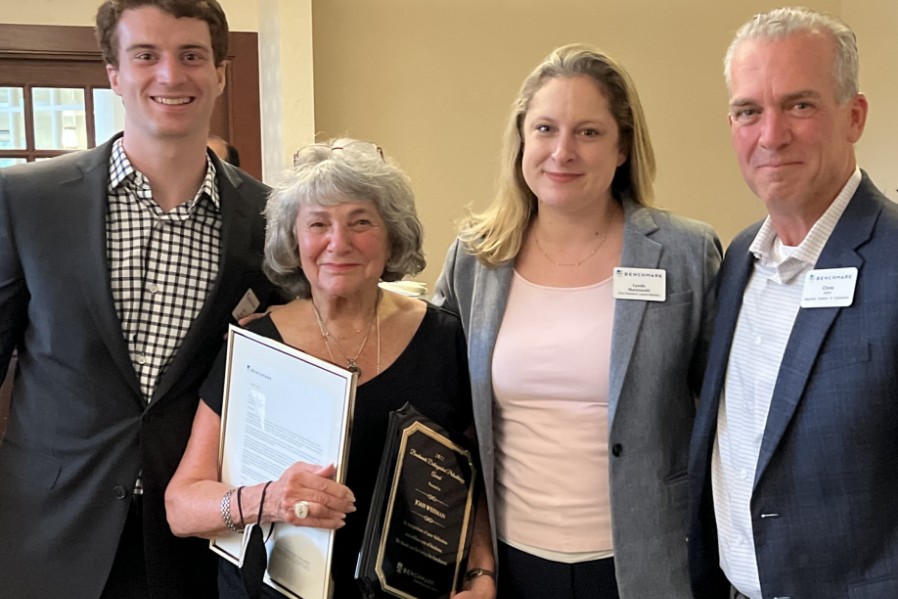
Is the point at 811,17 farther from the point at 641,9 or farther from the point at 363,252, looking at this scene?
the point at 641,9

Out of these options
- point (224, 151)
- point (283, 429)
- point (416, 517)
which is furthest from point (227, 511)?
point (224, 151)

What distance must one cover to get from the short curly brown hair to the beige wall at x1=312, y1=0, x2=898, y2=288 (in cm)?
284

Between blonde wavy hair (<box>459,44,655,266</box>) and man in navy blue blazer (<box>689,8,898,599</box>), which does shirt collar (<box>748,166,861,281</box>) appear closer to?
man in navy blue blazer (<box>689,8,898,599</box>)

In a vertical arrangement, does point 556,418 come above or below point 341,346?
below

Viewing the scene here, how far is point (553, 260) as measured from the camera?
6.35 ft

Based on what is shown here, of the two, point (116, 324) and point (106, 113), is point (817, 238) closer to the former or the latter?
point (116, 324)

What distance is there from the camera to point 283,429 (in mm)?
1642

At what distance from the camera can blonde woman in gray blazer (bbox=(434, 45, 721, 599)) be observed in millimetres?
1768

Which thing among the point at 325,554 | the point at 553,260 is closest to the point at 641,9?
the point at 553,260

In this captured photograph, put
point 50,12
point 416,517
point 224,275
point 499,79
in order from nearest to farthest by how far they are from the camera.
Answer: point 416,517 < point 224,275 < point 50,12 < point 499,79

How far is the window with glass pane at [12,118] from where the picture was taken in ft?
15.1

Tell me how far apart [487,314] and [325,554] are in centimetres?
63

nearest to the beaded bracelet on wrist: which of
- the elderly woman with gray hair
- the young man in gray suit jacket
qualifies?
the elderly woman with gray hair

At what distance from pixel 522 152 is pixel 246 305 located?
0.73 m
